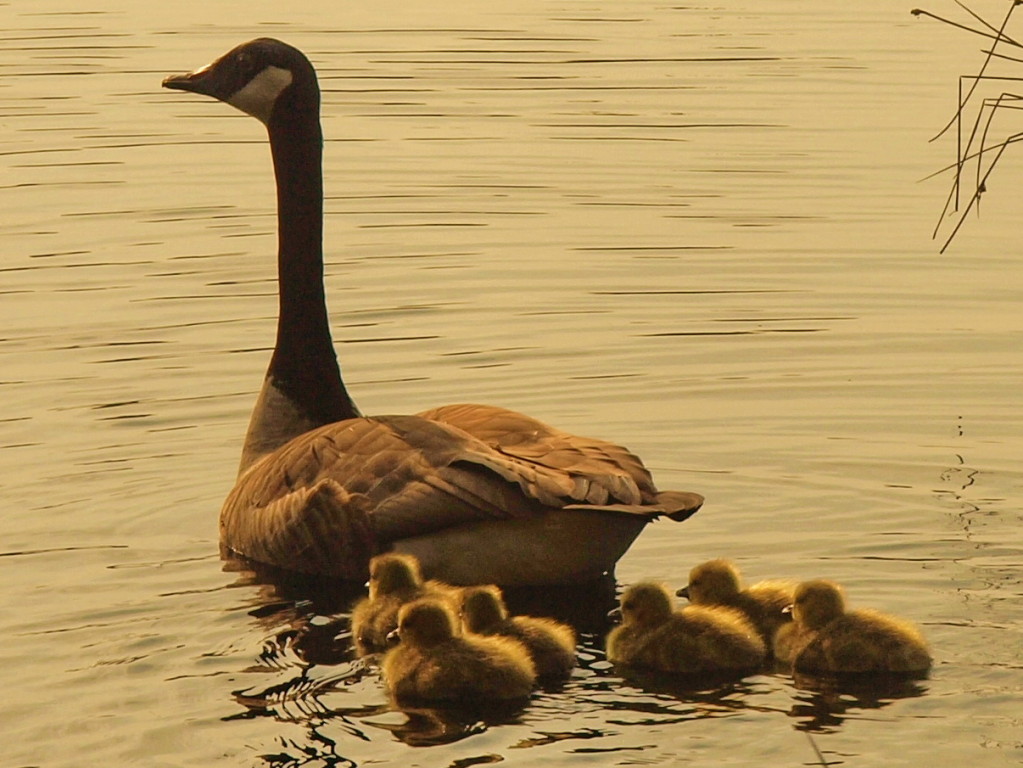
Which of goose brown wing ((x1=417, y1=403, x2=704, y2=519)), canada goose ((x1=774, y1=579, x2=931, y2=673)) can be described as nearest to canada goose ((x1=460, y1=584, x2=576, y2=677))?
goose brown wing ((x1=417, y1=403, x2=704, y2=519))

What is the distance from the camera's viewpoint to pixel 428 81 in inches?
892

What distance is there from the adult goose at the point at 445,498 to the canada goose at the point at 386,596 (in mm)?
247

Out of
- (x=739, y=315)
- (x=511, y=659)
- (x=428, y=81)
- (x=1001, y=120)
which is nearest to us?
(x=511, y=659)

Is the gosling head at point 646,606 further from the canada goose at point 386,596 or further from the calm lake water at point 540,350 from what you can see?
the canada goose at point 386,596

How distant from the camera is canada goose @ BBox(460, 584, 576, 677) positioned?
24.6 feet

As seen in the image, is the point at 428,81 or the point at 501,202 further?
the point at 428,81

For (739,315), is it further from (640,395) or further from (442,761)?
(442,761)

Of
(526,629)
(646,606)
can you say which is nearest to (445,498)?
(526,629)

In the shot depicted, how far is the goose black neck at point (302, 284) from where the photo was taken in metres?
10.2

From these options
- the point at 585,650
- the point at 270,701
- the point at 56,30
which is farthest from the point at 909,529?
the point at 56,30

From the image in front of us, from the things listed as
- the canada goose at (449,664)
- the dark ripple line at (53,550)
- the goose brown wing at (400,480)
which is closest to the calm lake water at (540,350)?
the dark ripple line at (53,550)

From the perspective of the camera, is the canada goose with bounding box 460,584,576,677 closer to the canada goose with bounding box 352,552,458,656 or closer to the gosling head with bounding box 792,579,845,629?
the canada goose with bounding box 352,552,458,656

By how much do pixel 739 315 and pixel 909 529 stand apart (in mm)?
4374

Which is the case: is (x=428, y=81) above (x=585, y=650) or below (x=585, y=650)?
above
